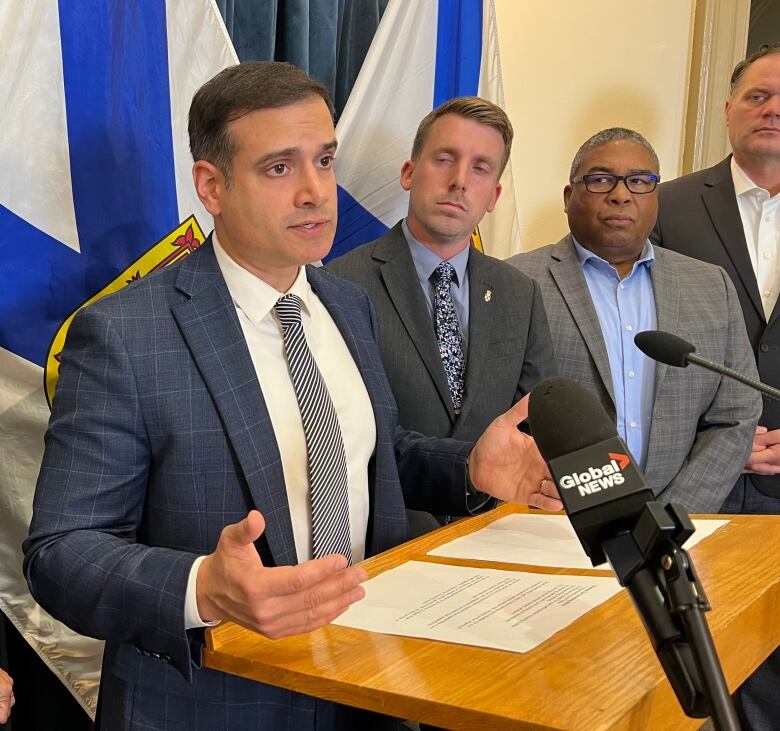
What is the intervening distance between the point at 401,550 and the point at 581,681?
0.47 meters

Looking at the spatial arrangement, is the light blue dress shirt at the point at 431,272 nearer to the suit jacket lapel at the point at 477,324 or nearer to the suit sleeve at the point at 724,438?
the suit jacket lapel at the point at 477,324

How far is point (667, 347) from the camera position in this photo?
1106 millimetres

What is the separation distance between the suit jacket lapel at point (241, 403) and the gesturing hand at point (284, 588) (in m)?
0.35

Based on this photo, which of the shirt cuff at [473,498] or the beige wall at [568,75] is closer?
the shirt cuff at [473,498]

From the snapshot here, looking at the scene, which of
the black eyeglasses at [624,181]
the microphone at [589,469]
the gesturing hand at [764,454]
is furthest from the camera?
the gesturing hand at [764,454]

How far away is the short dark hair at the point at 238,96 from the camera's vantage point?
147cm

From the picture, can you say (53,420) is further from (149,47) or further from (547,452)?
(149,47)

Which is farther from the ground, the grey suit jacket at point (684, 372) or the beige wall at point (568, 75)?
the beige wall at point (568, 75)

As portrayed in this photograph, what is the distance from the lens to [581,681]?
2.90ft

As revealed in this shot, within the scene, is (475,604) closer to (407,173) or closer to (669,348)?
(669,348)

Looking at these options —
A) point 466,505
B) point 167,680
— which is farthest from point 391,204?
point 167,680

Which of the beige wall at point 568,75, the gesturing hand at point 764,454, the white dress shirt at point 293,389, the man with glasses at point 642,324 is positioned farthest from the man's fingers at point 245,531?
the beige wall at point 568,75

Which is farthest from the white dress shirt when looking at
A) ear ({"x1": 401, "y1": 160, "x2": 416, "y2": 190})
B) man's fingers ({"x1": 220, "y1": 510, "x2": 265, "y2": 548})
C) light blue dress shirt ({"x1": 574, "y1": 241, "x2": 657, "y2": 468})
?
light blue dress shirt ({"x1": 574, "y1": 241, "x2": 657, "y2": 468})

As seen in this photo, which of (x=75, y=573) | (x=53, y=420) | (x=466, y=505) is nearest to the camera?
(x=75, y=573)
